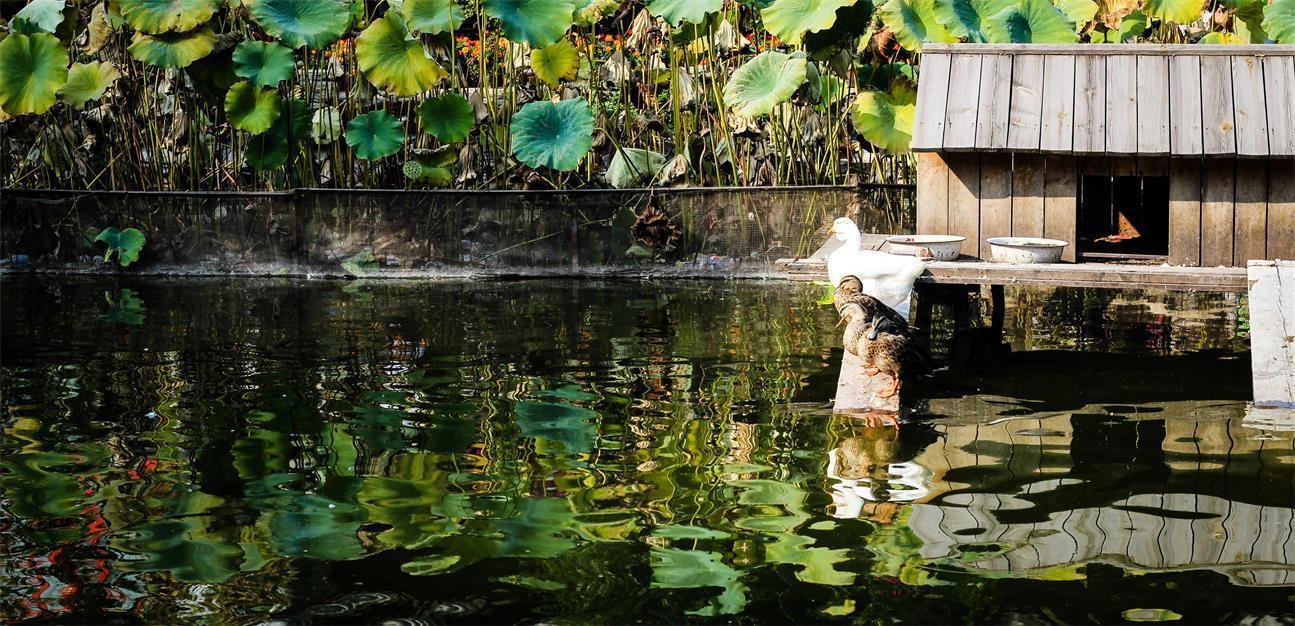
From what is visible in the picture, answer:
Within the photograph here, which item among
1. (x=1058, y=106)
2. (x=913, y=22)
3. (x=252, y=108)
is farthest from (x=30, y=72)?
(x=1058, y=106)

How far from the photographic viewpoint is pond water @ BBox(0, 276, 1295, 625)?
4.18 meters

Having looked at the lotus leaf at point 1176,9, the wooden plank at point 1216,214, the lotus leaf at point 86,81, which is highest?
the lotus leaf at point 1176,9

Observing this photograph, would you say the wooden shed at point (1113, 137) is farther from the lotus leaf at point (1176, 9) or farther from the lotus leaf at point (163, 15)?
the lotus leaf at point (163, 15)

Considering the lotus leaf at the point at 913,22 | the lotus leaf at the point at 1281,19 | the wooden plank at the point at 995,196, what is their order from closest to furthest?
the wooden plank at the point at 995,196
the lotus leaf at the point at 1281,19
the lotus leaf at the point at 913,22

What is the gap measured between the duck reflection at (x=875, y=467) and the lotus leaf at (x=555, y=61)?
5.54 m

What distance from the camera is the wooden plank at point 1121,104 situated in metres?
7.38

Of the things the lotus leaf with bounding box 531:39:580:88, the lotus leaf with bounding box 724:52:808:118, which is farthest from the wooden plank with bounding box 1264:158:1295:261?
the lotus leaf with bounding box 531:39:580:88

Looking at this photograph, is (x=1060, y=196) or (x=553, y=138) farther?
(x=553, y=138)

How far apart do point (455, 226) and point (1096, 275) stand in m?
5.51

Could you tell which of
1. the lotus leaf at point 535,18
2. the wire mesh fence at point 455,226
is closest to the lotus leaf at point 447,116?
the wire mesh fence at point 455,226

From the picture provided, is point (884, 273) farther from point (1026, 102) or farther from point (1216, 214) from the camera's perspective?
point (1216, 214)

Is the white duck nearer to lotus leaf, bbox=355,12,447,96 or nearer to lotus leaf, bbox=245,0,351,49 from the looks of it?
lotus leaf, bbox=355,12,447,96

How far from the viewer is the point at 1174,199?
7617mm

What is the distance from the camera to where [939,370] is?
24.5ft
